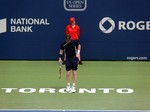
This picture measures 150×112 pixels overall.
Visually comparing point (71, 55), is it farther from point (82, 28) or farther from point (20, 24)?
point (20, 24)

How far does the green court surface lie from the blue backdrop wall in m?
0.49

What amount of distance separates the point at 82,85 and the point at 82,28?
6034 mm

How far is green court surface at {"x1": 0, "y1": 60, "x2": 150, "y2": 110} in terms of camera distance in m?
14.2

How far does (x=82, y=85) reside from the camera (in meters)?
17.2

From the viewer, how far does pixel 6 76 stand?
62.6ft

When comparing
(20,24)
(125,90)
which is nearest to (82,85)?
(125,90)

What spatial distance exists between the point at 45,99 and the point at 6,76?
452cm

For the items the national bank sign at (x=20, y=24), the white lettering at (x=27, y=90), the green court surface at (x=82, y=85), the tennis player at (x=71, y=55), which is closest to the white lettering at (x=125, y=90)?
the green court surface at (x=82, y=85)

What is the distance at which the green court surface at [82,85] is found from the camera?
14.2 metres

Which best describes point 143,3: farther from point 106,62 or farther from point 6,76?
point 6,76

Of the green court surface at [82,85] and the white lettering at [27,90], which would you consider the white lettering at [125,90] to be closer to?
the green court surface at [82,85]

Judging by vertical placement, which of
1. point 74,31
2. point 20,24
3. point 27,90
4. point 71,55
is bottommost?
point 27,90

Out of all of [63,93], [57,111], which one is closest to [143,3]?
[63,93]

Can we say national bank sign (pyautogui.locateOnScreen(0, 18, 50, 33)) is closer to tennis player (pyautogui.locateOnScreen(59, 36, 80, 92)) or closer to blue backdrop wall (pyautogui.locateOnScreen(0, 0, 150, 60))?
blue backdrop wall (pyautogui.locateOnScreen(0, 0, 150, 60))
